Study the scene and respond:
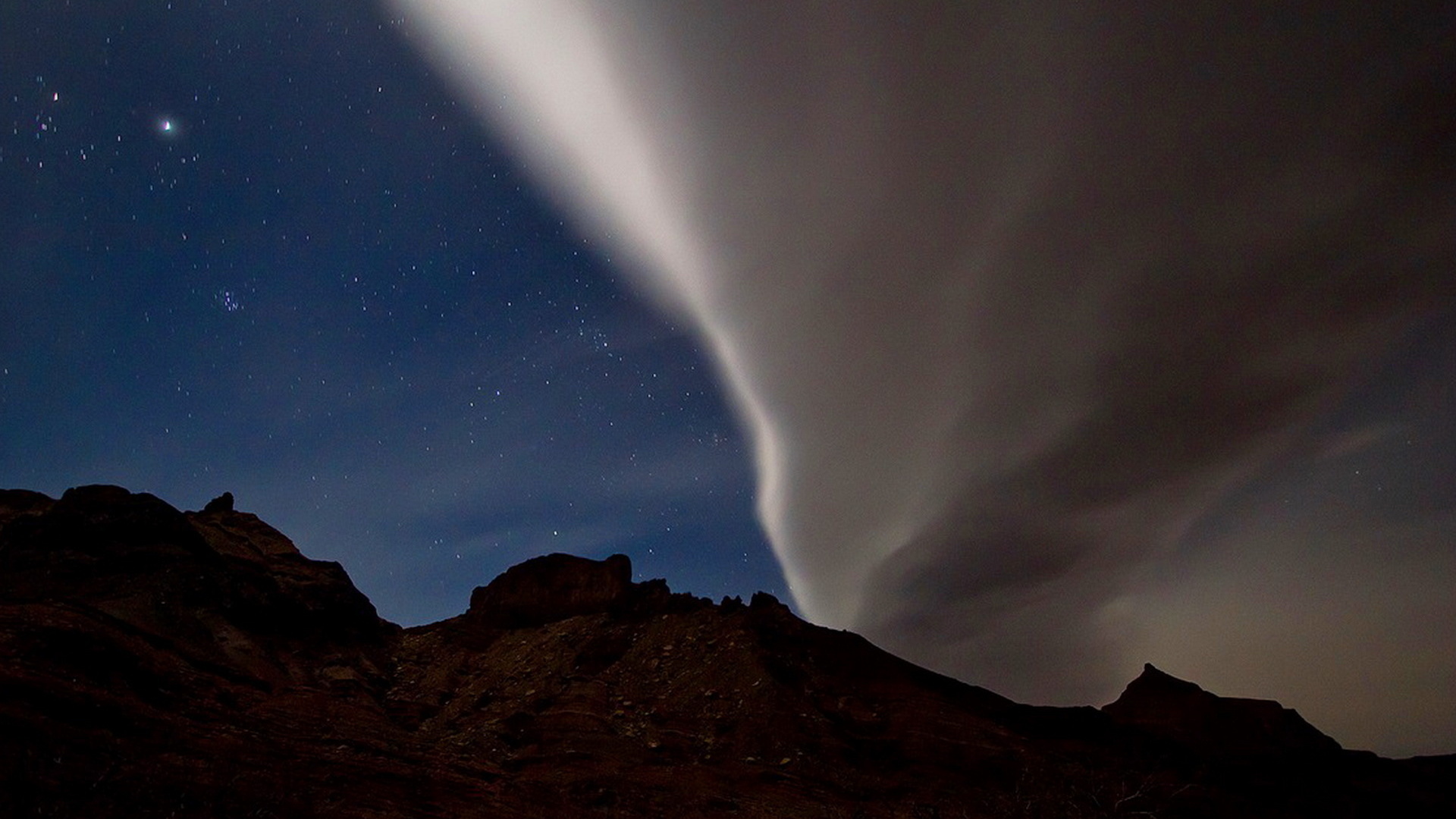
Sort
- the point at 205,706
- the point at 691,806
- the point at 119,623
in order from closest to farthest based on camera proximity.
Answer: the point at 205,706 < the point at 691,806 < the point at 119,623

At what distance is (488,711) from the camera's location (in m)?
38.8

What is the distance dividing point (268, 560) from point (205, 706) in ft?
118

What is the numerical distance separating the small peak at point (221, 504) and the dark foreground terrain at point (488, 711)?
234 mm

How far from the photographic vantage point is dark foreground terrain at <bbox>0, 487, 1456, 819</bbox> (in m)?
19.6

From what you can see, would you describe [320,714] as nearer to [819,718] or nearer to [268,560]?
[819,718]

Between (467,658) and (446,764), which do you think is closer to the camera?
(446,764)

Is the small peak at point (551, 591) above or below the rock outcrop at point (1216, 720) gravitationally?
above

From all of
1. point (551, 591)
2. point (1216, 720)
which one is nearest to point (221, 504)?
point (551, 591)

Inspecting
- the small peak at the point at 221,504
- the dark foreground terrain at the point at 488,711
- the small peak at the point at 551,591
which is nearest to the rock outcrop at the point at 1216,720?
the dark foreground terrain at the point at 488,711

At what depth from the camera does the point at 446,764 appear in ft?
86.5

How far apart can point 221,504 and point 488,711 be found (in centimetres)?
4306

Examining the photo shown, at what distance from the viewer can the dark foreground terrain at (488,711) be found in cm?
1962

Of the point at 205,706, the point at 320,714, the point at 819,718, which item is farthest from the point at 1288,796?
the point at 205,706

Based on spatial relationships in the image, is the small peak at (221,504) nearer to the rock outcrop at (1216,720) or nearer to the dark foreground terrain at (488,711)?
the dark foreground terrain at (488,711)
